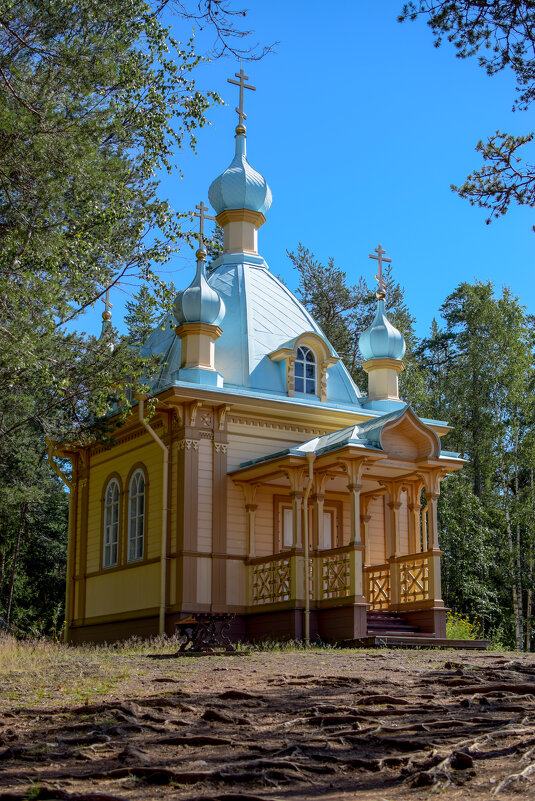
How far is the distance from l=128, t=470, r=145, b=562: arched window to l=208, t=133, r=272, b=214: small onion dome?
7.11m

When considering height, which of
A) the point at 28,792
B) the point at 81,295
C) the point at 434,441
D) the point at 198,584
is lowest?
the point at 28,792

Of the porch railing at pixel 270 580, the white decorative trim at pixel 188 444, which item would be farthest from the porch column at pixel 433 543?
the white decorative trim at pixel 188 444

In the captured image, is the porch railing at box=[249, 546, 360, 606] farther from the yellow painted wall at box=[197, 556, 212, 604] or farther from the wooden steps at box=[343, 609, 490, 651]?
the wooden steps at box=[343, 609, 490, 651]

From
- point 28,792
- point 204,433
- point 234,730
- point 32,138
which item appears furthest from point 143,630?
point 28,792

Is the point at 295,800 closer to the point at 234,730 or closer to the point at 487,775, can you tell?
the point at 487,775

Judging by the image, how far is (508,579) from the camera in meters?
29.7

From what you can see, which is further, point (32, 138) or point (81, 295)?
point (81, 295)

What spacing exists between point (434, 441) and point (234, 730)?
36.6ft

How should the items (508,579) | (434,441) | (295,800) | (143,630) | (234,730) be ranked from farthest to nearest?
1. (508,579)
2. (143,630)
3. (434,441)
4. (234,730)
5. (295,800)

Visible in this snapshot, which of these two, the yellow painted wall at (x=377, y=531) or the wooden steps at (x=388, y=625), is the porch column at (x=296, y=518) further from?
the yellow painted wall at (x=377, y=531)

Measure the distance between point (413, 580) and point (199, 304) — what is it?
6720mm

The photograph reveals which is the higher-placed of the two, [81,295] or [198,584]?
[81,295]

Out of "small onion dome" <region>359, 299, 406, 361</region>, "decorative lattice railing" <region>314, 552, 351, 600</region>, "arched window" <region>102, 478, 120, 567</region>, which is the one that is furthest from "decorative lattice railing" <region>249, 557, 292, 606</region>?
"small onion dome" <region>359, 299, 406, 361</region>

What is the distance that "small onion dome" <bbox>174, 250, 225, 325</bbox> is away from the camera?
1970 centimetres
